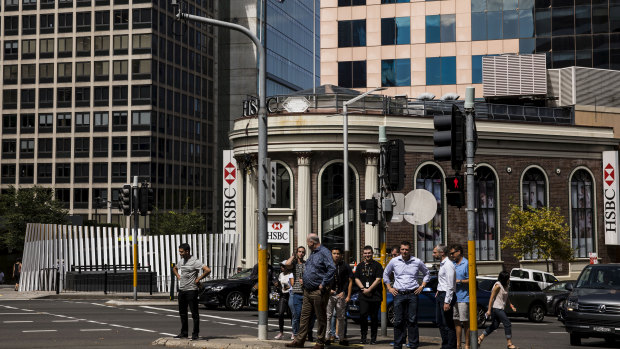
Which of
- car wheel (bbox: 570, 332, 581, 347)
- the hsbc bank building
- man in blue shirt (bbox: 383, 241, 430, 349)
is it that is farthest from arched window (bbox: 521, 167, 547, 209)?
man in blue shirt (bbox: 383, 241, 430, 349)

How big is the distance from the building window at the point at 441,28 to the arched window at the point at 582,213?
14.3m

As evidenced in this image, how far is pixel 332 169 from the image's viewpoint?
39.6 metres

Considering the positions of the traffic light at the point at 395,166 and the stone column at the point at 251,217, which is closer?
the traffic light at the point at 395,166

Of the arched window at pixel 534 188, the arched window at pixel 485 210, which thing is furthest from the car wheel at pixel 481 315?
the arched window at pixel 534 188

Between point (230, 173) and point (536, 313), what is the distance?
1866 centimetres

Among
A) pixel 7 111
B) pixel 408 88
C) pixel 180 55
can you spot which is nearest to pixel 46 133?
pixel 7 111

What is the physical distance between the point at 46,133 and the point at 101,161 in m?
7.95

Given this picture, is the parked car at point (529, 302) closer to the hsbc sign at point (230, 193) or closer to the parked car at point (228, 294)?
the parked car at point (228, 294)

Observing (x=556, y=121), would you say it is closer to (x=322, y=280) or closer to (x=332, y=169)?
(x=332, y=169)

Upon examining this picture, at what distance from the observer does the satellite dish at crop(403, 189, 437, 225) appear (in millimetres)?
17266

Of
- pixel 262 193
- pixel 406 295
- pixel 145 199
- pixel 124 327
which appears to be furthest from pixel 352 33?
pixel 406 295

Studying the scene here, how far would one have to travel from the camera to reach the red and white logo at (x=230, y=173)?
4247 centimetres

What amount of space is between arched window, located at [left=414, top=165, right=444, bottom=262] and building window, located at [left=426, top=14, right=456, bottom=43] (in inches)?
640

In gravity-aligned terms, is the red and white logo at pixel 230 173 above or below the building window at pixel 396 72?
below
